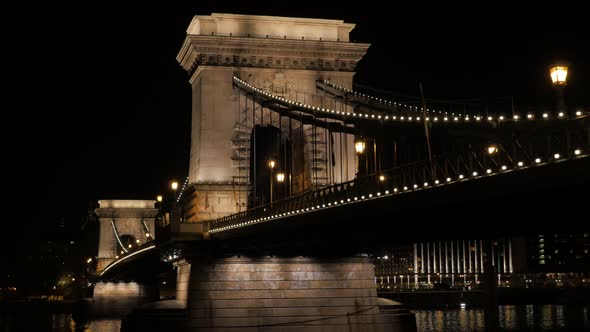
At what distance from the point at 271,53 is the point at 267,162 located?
718 cm

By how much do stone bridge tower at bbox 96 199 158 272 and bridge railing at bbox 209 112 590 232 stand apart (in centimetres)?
9593

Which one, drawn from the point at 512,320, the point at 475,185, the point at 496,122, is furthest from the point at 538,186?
the point at 512,320

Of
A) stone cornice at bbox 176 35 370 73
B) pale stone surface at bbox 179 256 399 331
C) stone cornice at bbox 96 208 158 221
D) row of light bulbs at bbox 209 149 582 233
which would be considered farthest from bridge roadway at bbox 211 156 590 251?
stone cornice at bbox 96 208 158 221

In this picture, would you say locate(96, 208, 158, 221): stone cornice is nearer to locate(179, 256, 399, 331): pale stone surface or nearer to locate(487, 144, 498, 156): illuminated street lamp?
locate(179, 256, 399, 331): pale stone surface

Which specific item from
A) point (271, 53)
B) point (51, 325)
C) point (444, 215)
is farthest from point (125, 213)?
point (444, 215)

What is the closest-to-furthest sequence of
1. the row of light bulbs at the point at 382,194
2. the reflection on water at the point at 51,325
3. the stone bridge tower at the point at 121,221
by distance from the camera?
1. the row of light bulbs at the point at 382,194
2. the reflection on water at the point at 51,325
3. the stone bridge tower at the point at 121,221

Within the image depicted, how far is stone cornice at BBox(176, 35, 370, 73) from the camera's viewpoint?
57.6 metres

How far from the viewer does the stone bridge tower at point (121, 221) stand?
136 meters

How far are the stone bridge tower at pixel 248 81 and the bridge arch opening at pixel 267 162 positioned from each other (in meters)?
0.83

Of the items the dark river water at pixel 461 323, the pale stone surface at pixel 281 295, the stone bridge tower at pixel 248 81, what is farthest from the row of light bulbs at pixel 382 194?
the dark river water at pixel 461 323

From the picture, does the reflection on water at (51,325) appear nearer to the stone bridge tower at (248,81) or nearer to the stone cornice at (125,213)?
the stone bridge tower at (248,81)

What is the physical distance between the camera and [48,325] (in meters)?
76.6

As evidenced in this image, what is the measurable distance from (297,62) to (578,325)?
1028 inches

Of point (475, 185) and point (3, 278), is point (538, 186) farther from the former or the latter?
point (3, 278)
